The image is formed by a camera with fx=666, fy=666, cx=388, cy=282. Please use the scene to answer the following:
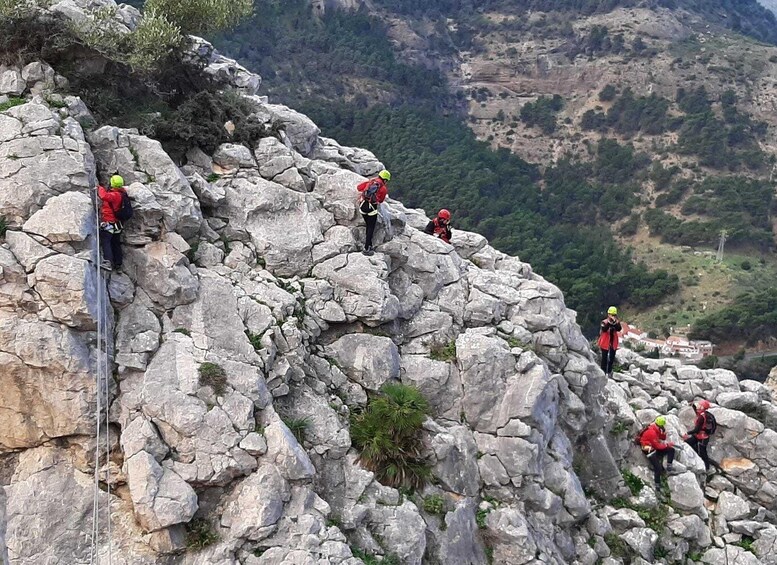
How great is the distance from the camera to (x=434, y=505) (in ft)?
47.7

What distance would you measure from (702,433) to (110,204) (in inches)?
732

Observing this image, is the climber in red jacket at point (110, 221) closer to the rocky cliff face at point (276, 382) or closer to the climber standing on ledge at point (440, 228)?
the rocky cliff face at point (276, 382)

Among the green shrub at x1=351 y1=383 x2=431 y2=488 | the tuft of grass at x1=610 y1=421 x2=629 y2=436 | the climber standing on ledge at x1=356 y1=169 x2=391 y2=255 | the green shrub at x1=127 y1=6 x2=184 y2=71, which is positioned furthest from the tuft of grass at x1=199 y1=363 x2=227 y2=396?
the tuft of grass at x1=610 y1=421 x2=629 y2=436

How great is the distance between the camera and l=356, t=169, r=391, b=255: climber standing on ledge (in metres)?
17.1

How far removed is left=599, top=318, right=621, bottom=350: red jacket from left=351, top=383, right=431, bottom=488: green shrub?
8839mm

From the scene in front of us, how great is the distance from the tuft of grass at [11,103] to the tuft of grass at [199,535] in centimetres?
1003

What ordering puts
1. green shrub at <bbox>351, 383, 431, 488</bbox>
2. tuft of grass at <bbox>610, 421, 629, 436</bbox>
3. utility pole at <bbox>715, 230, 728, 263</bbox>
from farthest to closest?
1. utility pole at <bbox>715, 230, 728, 263</bbox>
2. tuft of grass at <bbox>610, 421, 629, 436</bbox>
3. green shrub at <bbox>351, 383, 431, 488</bbox>

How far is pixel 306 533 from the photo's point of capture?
40.7 ft

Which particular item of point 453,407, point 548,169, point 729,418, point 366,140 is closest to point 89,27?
point 453,407

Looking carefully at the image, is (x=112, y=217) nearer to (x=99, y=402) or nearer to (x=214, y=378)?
(x=99, y=402)

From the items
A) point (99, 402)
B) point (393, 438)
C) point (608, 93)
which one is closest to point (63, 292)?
point (99, 402)

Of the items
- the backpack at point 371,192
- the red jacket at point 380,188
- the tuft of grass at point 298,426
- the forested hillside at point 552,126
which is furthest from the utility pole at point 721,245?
the tuft of grass at point 298,426

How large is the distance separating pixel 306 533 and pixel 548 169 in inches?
3994

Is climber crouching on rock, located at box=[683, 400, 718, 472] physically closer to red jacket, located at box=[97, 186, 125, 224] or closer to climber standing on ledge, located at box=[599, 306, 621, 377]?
climber standing on ledge, located at box=[599, 306, 621, 377]
